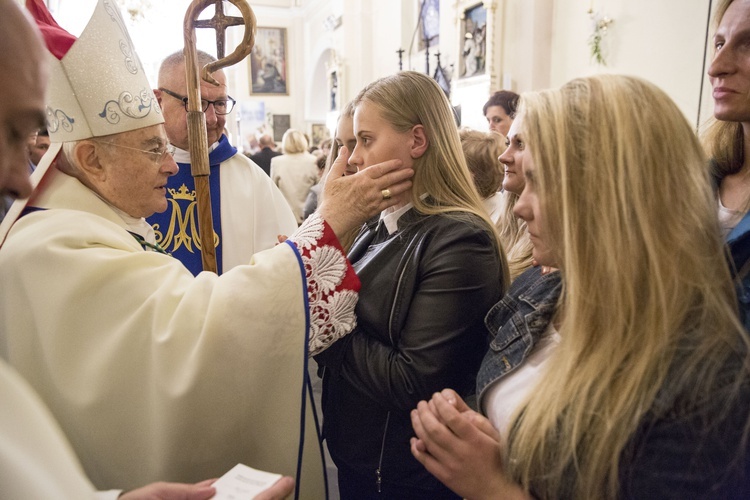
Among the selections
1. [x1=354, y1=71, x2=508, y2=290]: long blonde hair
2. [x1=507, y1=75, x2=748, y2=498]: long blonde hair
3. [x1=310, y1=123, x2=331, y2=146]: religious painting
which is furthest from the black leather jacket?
[x1=310, y1=123, x2=331, y2=146]: religious painting

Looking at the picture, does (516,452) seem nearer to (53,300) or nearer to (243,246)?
(53,300)

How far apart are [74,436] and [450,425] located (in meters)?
0.85

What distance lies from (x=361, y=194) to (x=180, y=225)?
4.38 feet

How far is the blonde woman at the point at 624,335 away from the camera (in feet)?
2.82

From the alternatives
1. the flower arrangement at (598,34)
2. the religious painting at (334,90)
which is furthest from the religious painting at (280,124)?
the flower arrangement at (598,34)

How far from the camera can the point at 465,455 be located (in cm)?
107

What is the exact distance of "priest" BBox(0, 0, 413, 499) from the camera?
1.24 m

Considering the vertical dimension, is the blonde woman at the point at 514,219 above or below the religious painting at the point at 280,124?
below

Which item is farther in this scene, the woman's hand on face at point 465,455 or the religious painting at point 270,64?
the religious painting at point 270,64

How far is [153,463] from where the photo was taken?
1251 mm

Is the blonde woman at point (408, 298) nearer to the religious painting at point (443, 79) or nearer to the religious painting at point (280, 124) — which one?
the religious painting at point (443, 79)

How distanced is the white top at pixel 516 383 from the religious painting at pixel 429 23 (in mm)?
7940

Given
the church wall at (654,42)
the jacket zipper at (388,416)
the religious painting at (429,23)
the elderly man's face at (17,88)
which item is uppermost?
the religious painting at (429,23)

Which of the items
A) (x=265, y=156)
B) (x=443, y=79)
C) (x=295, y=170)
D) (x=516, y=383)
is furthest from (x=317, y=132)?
(x=516, y=383)
